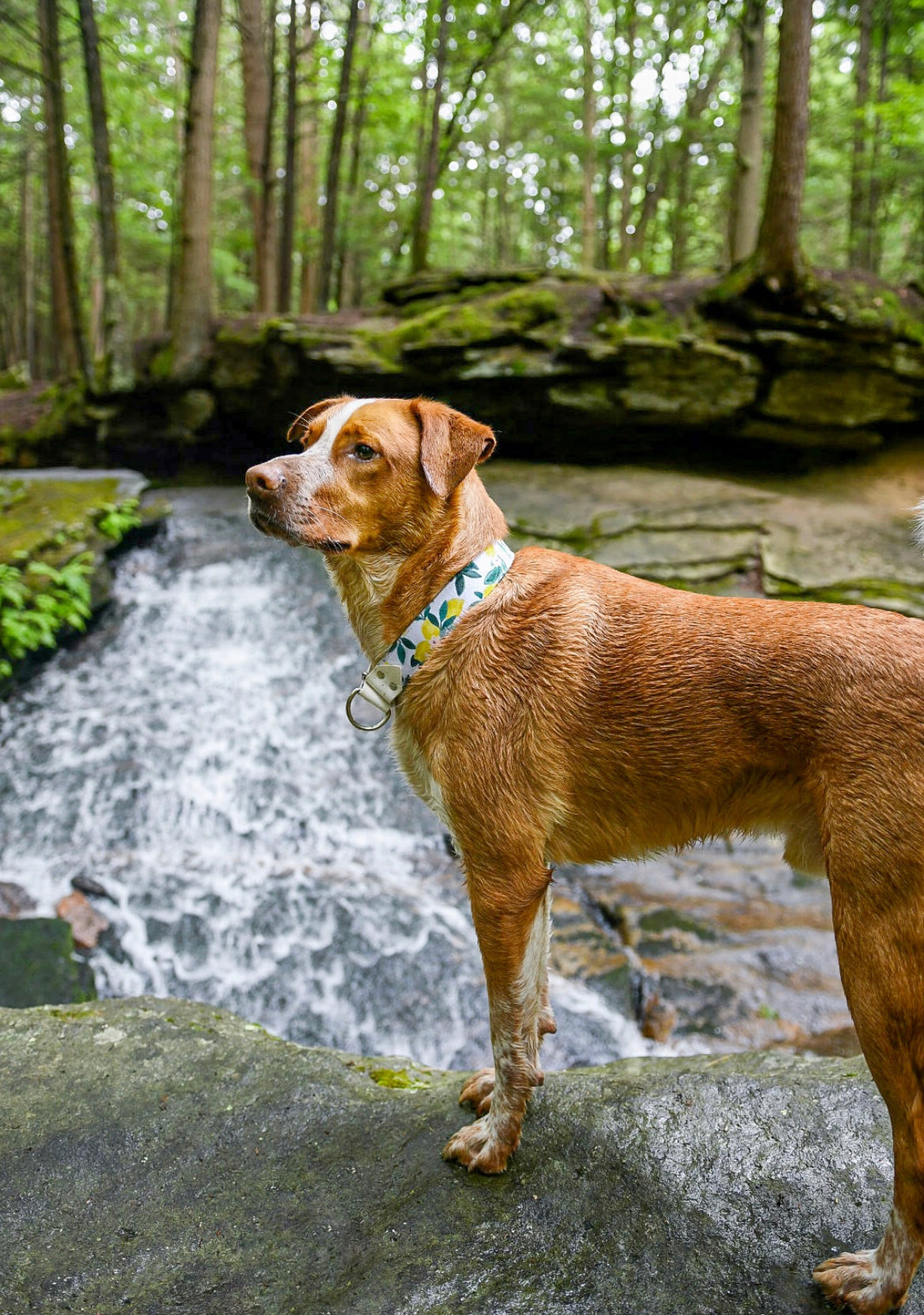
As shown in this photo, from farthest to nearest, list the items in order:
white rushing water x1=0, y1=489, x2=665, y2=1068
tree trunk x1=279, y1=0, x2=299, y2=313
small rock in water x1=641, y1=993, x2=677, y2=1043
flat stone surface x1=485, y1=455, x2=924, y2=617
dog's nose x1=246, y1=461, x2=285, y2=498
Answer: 1. tree trunk x1=279, y1=0, x2=299, y2=313
2. flat stone surface x1=485, y1=455, x2=924, y2=617
3. white rushing water x1=0, y1=489, x2=665, y2=1068
4. small rock in water x1=641, y1=993, x2=677, y2=1043
5. dog's nose x1=246, y1=461, x2=285, y2=498

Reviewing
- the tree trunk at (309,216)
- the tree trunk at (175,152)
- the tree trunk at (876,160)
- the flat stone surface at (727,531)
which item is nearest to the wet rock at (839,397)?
the flat stone surface at (727,531)

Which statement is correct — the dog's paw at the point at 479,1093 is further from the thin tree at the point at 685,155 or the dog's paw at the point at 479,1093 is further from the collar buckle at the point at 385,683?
the thin tree at the point at 685,155

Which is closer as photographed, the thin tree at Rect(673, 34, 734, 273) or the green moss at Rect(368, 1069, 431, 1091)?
the green moss at Rect(368, 1069, 431, 1091)

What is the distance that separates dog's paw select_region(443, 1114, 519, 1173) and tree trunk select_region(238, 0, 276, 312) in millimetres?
14511

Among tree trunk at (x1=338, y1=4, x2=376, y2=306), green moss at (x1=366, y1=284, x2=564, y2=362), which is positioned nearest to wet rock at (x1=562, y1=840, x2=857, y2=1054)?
green moss at (x1=366, y1=284, x2=564, y2=362)

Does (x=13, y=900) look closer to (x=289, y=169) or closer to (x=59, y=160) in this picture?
(x=59, y=160)

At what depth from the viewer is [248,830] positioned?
21.5 feet

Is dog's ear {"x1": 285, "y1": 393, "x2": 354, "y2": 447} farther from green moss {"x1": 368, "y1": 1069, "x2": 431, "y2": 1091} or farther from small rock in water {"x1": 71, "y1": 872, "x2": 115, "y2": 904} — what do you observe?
small rock in water {"x1": 71, "y1": 872, "x2": 115, "y2": 904}

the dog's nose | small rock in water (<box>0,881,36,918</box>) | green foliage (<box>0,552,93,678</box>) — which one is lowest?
small rock in water (<box>0,881,36,918</box>)

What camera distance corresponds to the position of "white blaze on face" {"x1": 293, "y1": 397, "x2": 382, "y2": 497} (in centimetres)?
250

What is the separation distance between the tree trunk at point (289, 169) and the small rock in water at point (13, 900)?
38.8 ft

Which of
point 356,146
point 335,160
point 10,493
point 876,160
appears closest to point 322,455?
point 10,493

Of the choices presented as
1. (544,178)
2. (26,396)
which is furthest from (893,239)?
(26,396)

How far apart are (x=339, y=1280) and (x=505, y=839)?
4.10 feet
